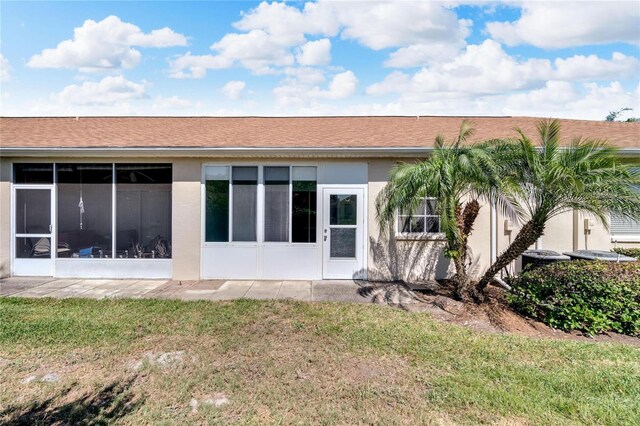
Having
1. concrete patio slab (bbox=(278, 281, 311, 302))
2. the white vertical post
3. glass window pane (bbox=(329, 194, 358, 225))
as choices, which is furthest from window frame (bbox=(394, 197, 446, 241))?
the white vertical post

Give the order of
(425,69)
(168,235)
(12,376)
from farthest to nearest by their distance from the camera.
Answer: (425,69)
(168,235)
(12,376)

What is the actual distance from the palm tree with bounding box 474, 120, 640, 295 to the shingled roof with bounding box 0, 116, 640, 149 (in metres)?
2.64

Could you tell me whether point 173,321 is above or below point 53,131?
below

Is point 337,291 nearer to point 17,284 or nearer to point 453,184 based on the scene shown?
point 453,184

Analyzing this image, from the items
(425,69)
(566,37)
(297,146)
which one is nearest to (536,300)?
(297,146)

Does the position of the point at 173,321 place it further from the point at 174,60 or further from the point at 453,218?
the point at 174,60

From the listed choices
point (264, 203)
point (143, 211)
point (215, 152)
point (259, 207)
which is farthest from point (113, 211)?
point (264, 203)

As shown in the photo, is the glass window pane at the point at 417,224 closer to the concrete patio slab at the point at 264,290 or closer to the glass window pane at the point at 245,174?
the concrete patio slab at the point at 264,290

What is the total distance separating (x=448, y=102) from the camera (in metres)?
15.6

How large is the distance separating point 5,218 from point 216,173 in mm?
5802

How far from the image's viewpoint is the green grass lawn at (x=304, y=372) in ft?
11.0

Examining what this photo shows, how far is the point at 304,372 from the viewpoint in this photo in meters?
4.13

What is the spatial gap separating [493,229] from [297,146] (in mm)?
5444

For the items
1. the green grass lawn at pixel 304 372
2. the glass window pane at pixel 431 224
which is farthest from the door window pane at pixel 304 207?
the green grass lawn at pixel 304 372
